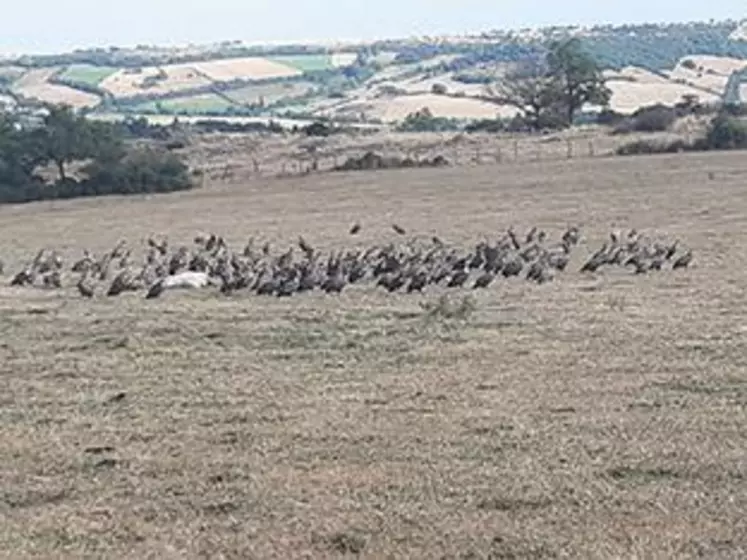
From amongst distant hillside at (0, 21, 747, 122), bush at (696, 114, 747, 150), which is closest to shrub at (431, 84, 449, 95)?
distant hillside at (0, 21, 747, 122)

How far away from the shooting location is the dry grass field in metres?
12.1

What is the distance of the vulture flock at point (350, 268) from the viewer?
30266 mm

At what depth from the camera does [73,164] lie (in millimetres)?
76125

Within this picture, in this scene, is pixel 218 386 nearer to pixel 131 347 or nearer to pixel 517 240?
pixel 131 347

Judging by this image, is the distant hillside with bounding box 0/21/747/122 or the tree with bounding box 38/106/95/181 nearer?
the tree with bounding box 38/106/95/181

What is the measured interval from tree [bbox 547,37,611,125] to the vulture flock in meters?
55.8

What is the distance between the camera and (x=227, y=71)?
194125 millimetres

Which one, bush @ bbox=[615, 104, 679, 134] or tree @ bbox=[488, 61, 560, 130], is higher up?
bush @ bbox=[615, 104, 679, 134]

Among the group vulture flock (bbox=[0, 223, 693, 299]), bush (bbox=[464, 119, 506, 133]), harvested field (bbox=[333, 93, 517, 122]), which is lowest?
harvested field (bbox=[333, 93, 517, 122])

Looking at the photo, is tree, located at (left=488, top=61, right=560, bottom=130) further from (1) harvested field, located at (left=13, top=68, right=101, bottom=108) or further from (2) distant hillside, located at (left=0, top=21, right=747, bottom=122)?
(1) harvested field, located at (left=13, top=68, right=101, bottom=108)

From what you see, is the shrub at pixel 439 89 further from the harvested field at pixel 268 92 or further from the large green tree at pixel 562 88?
the large green tree at pixel 562 88

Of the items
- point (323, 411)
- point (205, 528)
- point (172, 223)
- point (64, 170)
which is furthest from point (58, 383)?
point (64, 170)

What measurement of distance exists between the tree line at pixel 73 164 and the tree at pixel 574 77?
26.7 metres

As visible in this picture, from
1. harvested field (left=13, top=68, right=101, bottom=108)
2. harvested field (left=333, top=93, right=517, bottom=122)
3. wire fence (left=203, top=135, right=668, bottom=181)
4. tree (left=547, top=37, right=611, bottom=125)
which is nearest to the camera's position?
wire fence (left=203, top=135, right=668, bottom=181)
